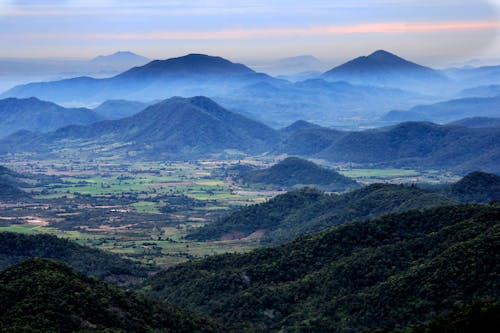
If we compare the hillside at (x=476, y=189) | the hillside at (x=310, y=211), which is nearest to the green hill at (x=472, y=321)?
the hillside at (x=310, y=211)

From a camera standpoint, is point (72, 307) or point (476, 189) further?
point (476, 189)

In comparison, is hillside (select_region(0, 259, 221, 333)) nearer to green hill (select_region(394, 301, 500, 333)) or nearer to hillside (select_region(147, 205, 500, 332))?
hillside (select_region(147, 205, 500, 332))

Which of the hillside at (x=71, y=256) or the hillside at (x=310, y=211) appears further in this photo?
the hillside at (x=310, y=211)

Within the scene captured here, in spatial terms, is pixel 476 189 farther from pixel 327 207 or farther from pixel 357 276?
pixel 357 276

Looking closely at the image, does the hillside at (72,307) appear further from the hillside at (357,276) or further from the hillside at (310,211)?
the hillside at (310,211)

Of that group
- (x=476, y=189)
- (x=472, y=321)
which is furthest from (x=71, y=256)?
(x=476, y=189)

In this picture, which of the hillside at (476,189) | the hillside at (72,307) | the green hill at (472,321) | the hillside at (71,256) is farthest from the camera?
the hillside at (476,189)
